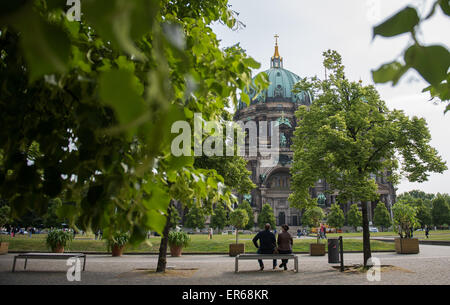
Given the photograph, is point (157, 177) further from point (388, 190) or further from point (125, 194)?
point (388, 190)

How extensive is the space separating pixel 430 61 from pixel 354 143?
1446 cm

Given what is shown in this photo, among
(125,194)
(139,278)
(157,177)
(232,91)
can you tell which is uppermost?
(232,91)

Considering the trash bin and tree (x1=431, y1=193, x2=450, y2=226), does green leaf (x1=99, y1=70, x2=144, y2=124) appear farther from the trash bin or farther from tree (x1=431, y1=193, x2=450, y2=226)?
tree (x1=431, y1=193, x2=450, y2=226)

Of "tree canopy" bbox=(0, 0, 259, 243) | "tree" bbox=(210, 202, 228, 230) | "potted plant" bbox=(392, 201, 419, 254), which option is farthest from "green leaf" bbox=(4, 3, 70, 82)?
"tree" bbox=(210, 202, 228, 230)

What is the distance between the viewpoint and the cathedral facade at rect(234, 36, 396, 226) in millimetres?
71250

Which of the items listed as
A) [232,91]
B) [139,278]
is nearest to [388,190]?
[139,278]

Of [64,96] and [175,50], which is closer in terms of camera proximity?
[175,50]

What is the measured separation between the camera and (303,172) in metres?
16.1

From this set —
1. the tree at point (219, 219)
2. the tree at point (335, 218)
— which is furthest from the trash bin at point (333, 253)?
the tree at point (219, 219)

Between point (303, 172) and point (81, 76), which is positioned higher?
point (303, 172)

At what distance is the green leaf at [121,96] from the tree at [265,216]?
64.3m

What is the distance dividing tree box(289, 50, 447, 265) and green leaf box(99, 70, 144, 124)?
1469 cm

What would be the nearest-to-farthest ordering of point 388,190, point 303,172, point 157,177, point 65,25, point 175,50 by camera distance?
1. point 175,50
2. point 65,25
3. point 157,177
4. point 303,172
5. point 388,190
